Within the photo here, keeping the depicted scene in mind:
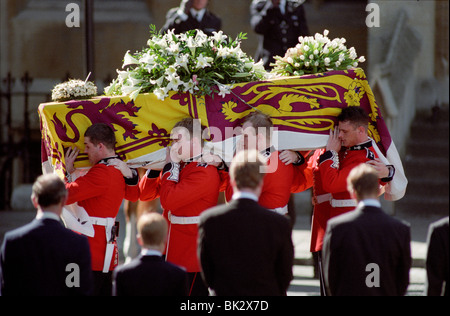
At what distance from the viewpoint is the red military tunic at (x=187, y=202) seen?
7312mm

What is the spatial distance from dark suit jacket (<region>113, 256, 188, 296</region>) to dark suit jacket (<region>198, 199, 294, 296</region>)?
27cm

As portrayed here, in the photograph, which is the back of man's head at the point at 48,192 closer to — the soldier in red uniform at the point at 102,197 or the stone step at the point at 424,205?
the soldier in red uniform at the point at 102,197

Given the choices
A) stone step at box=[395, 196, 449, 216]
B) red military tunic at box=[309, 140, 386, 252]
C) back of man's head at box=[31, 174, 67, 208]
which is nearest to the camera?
back of man's head at box=[31, 174, 67, 208]

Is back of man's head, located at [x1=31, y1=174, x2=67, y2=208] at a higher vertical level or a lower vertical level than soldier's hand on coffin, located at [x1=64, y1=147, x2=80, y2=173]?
lower

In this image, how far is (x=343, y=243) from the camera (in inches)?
237

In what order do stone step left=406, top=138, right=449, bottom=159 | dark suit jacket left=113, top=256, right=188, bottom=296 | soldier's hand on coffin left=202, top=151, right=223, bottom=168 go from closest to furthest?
dark suit jacket left=113, top=256, right=188, bottom=296, soldier's hand on coffin left=202, top=151, right=223, bottom=168, stone step left=406, top=138, right=449, bottom=159

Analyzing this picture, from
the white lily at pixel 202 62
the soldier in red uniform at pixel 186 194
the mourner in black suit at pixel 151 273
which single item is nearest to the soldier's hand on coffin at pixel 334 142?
the soldier in red uniform at pixel 186 194

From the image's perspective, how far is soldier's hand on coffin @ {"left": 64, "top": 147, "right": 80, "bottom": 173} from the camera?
7.57 meters

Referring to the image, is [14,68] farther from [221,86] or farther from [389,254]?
[389,254]

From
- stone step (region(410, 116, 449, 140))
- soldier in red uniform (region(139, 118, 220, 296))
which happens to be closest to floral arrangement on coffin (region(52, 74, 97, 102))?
soldier in red uniform (region(139, 118, 220, 296))

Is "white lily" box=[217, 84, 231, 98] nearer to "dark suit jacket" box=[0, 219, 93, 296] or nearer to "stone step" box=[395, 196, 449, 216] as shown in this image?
"dark suit jacket" box=[0, 219, 93, 296]

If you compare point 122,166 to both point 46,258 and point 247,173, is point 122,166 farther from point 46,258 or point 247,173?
point 247,173

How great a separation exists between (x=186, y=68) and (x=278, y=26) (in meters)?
4.10
